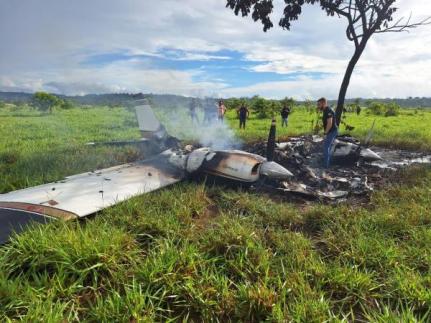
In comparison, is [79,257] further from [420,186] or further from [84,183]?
[420,186]

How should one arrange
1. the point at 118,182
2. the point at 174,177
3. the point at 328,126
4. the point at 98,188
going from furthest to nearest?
the point at 328,126 → the point at 174,177 → the point at 118,182 → the point at 98,188

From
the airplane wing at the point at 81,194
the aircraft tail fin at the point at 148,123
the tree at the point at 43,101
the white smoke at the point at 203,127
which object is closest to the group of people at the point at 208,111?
the white smoke at the point at 203,127

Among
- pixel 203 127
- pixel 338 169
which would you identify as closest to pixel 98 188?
pixel 338 169

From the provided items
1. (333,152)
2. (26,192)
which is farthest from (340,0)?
(26,192)

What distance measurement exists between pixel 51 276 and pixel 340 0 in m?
15.6

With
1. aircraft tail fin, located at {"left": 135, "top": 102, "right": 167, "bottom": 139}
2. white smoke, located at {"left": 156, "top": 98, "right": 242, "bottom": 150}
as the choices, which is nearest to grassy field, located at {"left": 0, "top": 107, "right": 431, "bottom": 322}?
aircraft tail fin, located at {"left": 135, "top": 102, "right": 167, "bottom": 139}

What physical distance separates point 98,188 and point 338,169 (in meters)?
6.95

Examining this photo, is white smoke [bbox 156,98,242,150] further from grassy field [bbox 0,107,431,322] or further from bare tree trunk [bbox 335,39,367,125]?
grassy field [bbox 0,107,431,322]

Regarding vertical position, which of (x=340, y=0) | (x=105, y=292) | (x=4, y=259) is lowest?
(x=105, y=292)

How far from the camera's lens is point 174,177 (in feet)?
26.0

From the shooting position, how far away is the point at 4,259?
3957 millimetres

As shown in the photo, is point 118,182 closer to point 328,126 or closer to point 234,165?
point 234,165

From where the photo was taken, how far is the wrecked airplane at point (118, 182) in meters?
5.22

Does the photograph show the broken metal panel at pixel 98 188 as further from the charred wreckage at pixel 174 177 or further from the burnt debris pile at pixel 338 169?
the burnt debris pile at pixel 338 169
